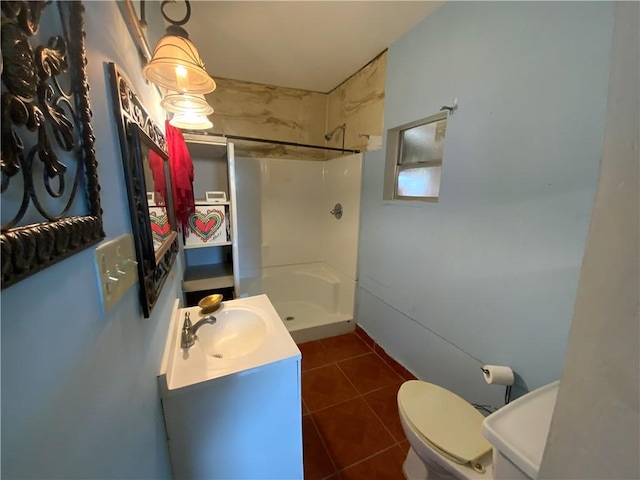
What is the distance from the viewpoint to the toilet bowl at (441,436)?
94 centimetres

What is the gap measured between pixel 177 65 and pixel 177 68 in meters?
0.07

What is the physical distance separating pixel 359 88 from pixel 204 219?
72.0 inches

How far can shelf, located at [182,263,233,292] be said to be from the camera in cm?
187

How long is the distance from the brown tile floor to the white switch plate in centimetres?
138

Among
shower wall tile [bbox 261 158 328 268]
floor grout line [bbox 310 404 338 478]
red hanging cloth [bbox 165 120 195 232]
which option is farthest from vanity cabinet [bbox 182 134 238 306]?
floor grout line [bbox 310 404 338 478]

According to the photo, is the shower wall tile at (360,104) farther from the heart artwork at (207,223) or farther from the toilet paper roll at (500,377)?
the toilet paper roll at (500,377)

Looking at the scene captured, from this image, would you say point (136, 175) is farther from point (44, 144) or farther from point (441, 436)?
point (441, 436)

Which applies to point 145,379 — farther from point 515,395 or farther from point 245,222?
point 245,222

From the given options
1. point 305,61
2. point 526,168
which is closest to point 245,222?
point 305,61

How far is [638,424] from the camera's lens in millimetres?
304

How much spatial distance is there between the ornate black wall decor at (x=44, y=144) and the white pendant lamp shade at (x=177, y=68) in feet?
1.48

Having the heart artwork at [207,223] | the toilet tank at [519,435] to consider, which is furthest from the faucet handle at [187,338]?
the toilet tank at [519,435]

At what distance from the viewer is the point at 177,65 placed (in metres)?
0.77

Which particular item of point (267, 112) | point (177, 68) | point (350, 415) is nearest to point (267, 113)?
point (267, 112)
